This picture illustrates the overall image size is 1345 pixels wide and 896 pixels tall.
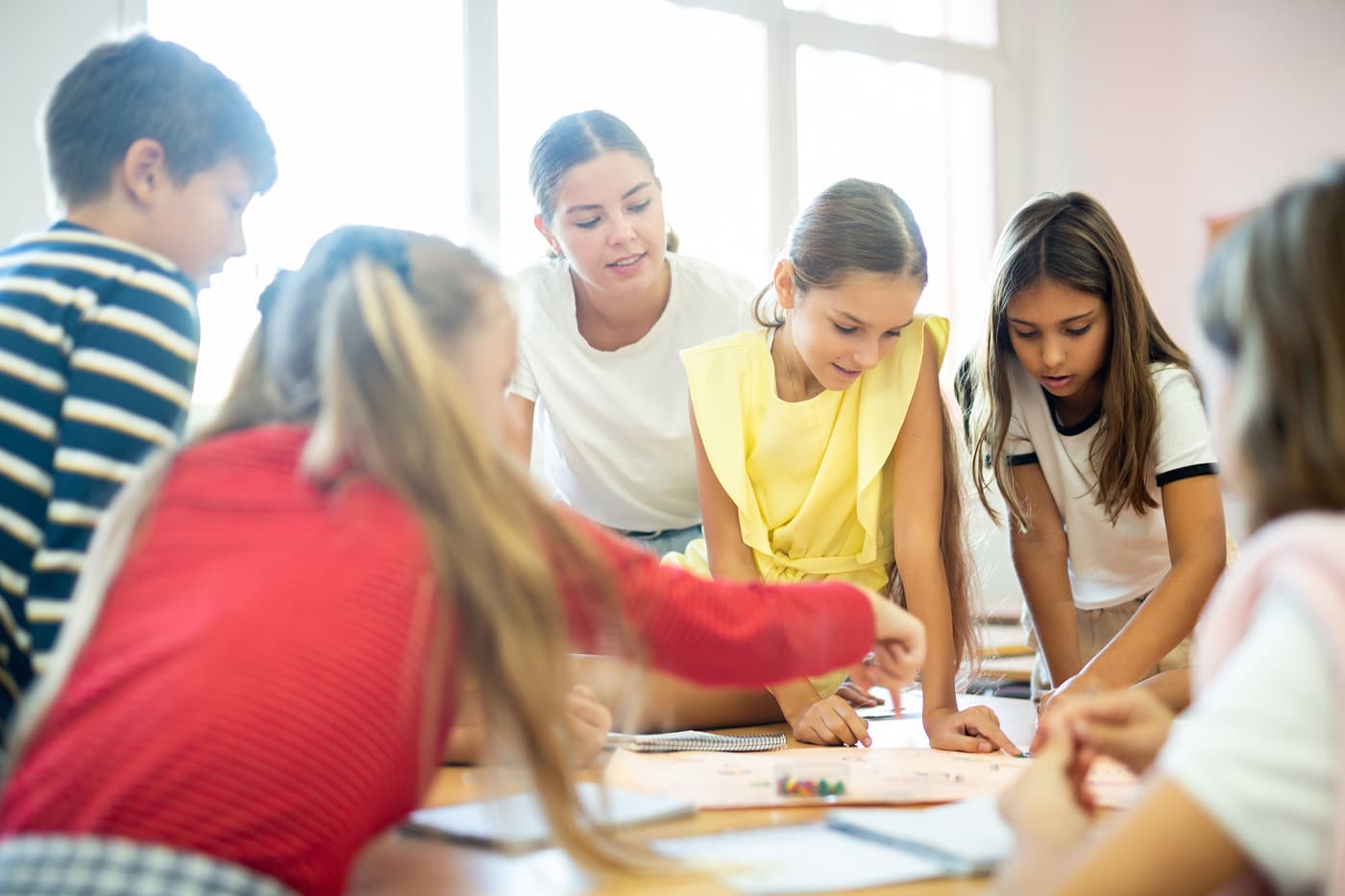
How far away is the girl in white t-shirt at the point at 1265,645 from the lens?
2.14 feet

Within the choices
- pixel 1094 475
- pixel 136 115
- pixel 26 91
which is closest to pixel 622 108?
pixel 26 91

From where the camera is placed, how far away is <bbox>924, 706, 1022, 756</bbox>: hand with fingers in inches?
56.6

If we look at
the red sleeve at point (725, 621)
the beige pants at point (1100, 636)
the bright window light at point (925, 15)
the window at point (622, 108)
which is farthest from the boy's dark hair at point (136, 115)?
the bright window light at point (925, 15)

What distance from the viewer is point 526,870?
95 cm

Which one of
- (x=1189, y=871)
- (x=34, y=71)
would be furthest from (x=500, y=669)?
(x=34, y=71)

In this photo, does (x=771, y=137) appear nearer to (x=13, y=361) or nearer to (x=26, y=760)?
(x=13, y=361)

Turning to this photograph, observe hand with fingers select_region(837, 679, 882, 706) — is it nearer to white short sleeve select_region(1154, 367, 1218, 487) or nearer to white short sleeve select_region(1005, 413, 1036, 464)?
white short sleeve select_region(1005, 413, 1036, 464)

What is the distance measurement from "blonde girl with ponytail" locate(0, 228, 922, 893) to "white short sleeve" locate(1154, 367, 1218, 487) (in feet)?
3.45

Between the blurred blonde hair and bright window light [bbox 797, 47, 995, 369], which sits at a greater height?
bright window light [bbox 797, 47, 995, 369]

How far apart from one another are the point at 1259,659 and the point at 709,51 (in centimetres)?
343

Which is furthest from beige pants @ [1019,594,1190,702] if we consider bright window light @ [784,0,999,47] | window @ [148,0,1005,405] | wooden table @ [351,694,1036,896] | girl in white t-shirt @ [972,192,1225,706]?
bright window light @ [784,0,999,47]

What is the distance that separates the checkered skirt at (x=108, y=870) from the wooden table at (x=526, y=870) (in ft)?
0.70

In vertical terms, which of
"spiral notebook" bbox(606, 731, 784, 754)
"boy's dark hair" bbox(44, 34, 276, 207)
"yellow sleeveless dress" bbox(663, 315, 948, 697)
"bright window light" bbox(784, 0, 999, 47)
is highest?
"bright window light" bbox(784, 0, 999, 47)

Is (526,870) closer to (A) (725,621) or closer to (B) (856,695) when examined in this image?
(A) (725,621)
